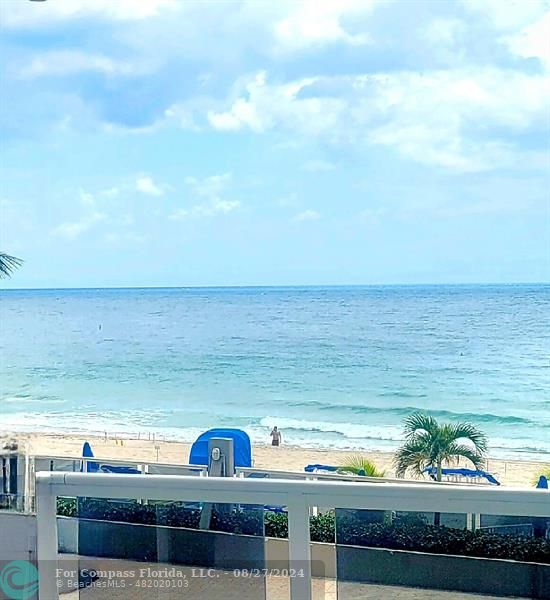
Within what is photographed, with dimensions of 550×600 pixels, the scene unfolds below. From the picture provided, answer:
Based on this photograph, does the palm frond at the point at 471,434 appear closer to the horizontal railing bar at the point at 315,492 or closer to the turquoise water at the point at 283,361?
the turquoise water at the point at 283,361

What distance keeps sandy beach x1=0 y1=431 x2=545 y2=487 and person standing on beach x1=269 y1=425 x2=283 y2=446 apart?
7.0 inches

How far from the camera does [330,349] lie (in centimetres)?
1803

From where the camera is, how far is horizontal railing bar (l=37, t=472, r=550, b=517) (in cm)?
142

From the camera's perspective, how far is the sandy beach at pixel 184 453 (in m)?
10.8

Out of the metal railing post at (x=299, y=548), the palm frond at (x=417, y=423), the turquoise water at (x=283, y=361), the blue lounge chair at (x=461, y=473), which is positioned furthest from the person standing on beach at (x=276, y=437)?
the metal railing post at (x=299, y=548)

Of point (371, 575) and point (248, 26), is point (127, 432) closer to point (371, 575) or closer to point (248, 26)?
point (248, 26)

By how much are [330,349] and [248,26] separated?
857 centimetres

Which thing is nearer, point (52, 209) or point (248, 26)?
point (248, 26)

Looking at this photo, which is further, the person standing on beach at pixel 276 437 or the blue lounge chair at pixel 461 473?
the person standing on beach at pixel 276 437

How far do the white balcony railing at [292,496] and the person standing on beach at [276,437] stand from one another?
1206cm

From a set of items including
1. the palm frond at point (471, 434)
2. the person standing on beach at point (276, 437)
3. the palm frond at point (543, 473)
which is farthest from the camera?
the person standing on beach at point (276, 437)

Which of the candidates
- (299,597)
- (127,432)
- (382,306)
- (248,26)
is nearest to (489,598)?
(299,597)

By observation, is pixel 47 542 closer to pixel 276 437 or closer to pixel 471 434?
pixel 471 434

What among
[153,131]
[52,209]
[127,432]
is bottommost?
[127,432]
